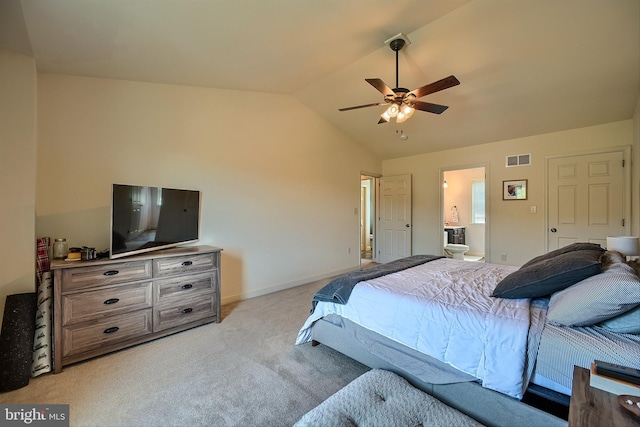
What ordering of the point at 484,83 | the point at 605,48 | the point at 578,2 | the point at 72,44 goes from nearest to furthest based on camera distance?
the point at 72,44 → the point at 578,2 → the point at 605,48 → the point at 484,83

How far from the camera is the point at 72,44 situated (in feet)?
6.83

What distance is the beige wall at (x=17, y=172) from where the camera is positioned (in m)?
2.06

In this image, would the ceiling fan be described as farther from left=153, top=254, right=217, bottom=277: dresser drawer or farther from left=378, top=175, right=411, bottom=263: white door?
left=378, top=175, right=411, bottom=263: white door

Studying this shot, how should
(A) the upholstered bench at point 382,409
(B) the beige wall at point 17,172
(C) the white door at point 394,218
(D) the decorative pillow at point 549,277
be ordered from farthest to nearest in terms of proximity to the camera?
(C) the white door at point 394,218
(B) the beige wall at point 17,172
(D) the decorative pillow at point 549,277
(A) the upholstered bench at point 382,409

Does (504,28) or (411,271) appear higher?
(504,28)

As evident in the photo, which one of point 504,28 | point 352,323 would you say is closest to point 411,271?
point 352,323

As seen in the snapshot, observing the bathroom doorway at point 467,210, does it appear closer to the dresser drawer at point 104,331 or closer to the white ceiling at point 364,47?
the white ceiling at point 364,47

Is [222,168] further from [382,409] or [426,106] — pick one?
[382,409]

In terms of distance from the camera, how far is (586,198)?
156 inches

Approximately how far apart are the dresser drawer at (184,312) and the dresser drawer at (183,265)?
11.9 inches

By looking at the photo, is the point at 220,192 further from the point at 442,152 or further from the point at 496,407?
the point at 442,152

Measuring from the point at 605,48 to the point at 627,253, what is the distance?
1973mm

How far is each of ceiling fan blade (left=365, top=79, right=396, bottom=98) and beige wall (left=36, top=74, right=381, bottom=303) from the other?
6.42 feet

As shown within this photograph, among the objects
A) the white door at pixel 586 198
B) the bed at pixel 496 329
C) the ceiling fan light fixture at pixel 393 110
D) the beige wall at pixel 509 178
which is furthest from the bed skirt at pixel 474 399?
the white door at pixel 586 198
